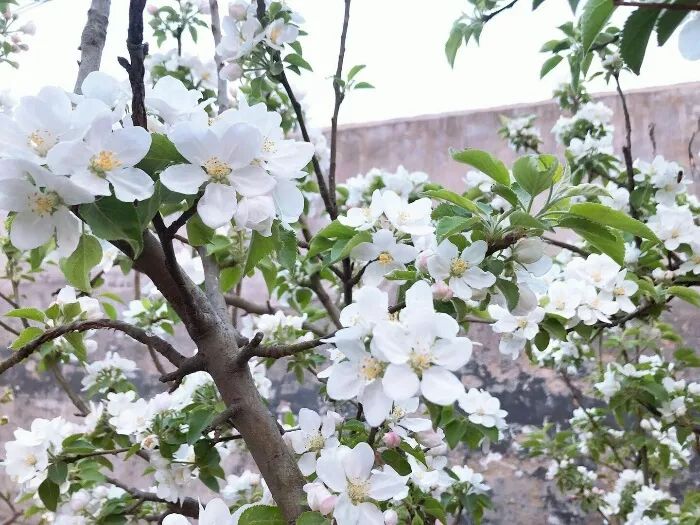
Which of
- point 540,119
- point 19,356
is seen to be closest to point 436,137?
point 540,119

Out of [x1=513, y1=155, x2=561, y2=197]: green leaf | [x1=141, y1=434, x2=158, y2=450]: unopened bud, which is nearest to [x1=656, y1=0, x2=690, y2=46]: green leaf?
[x1=513, y1=155, x2=561, y2=197]: green leaf

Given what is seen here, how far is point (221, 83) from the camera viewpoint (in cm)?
119

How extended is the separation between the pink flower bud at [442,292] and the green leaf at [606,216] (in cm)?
13

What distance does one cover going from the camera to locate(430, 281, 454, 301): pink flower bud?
0.55m

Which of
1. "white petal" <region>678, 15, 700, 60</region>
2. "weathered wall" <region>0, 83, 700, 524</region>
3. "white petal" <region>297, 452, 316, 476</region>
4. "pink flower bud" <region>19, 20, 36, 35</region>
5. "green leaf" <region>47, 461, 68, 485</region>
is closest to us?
"white petal" <region>678, 15, 700, 60</region>

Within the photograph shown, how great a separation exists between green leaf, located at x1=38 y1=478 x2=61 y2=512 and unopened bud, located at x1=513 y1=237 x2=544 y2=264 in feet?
2.58

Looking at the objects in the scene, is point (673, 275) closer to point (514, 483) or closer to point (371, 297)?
point (371, 297)

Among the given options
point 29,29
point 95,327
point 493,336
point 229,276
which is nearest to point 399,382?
point 95,327

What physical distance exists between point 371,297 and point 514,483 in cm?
200

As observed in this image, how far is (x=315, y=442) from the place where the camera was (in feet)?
2.28

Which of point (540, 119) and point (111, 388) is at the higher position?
point (540, 119)

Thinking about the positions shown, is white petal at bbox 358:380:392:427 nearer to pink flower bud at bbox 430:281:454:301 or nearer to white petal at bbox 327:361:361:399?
white petal at bbox 327:361:361:399

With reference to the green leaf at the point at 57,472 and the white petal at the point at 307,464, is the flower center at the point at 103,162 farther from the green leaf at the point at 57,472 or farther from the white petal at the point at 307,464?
the green leaf at the point at 57,472

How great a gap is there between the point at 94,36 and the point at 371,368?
483mm
